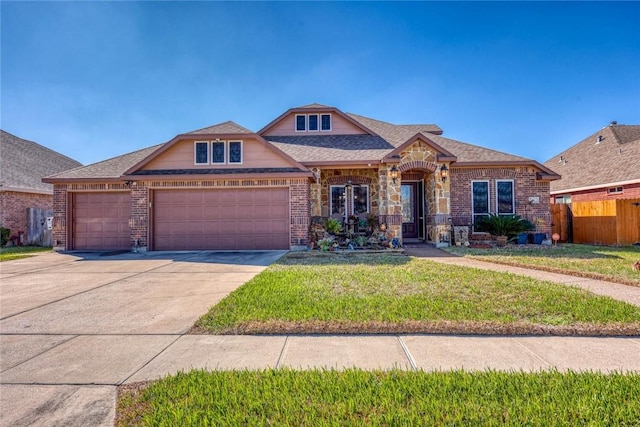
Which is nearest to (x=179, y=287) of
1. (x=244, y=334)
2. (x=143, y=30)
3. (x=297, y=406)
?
(x=244, y=334)

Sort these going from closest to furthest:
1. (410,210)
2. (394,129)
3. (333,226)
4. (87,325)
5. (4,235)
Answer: (87,325) < (333,226) < (4,235) < (410,210) < (394,129)

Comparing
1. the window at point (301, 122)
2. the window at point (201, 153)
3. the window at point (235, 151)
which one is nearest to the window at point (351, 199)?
the window at point (301, 122)

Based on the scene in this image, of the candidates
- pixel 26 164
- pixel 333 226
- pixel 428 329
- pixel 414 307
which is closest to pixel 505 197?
pixel 333 226

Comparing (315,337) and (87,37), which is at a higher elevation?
(87,37)

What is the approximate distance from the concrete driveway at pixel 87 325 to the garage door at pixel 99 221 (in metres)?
3.88

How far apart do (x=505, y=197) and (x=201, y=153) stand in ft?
41.8

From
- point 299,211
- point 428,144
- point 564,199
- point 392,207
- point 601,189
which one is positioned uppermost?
point 428,144

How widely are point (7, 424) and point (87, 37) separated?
39.3 ft

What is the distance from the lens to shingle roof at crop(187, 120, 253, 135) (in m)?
12.4

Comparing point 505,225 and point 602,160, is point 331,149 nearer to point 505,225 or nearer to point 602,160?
point 505,225

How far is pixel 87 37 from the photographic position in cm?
1024

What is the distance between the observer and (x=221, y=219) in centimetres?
1214

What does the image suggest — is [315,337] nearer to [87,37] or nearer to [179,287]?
[179,287]

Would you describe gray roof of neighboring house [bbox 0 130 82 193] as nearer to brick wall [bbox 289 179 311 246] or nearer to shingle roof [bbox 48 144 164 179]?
shingle roof [bbox 48 144 164 179]
